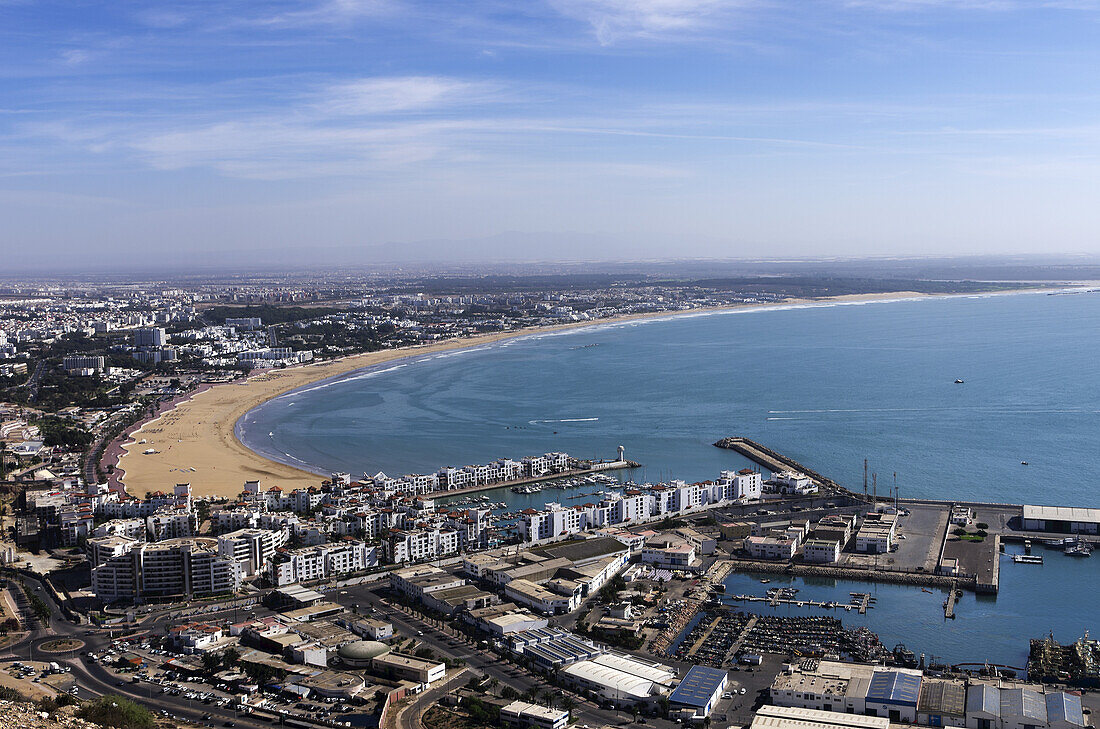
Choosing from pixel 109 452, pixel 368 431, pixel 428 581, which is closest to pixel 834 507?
pixel 428 581

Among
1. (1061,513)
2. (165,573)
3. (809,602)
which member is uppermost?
(1061,513)

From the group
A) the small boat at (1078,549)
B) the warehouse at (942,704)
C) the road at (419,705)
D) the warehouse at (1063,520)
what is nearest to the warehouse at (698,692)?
the warehouse at (942,704)

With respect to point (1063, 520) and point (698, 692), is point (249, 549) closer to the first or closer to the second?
point (698, 692)

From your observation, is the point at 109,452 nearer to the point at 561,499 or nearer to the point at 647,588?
the point at 561,499

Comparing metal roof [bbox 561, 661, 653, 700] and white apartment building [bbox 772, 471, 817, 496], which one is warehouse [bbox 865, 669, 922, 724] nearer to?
metal roof [bbox 561, 661, 653, 700]

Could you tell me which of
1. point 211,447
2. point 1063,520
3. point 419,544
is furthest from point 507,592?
point 211,447
